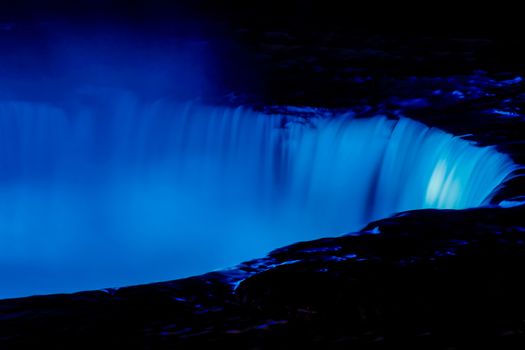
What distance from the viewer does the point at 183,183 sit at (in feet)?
26.6

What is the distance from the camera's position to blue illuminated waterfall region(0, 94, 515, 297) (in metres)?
6.73

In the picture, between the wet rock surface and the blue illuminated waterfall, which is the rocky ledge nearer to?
the wet rock surface

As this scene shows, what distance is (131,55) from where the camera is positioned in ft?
31.0

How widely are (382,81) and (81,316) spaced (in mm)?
5476

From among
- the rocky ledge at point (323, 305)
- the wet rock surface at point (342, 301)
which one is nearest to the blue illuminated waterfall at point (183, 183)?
the wet rock surface at point (342, 301)

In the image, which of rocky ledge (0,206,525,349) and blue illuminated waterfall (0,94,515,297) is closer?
rocky ledge (0,206,525,349)

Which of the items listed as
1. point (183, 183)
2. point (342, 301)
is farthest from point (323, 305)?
point (183, 183)

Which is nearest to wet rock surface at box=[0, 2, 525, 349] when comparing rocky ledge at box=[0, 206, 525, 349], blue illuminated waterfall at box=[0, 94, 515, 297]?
rocky ledge at box=[0, 206, 525, 349]

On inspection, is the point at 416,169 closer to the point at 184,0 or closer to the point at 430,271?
the point at 430,271

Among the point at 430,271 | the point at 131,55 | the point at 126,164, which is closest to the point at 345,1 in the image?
the point at 131,55

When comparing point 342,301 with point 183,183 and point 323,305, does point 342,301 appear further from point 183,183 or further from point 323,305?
point 183,183

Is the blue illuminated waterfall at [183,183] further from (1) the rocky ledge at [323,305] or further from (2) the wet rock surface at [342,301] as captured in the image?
(1) the rocky ledge at [323,305]

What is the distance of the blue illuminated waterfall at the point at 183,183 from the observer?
265 inches

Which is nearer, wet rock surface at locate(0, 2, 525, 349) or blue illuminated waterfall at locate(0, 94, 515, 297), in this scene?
wet rock surface at locate(0, 2, 525, 349)
